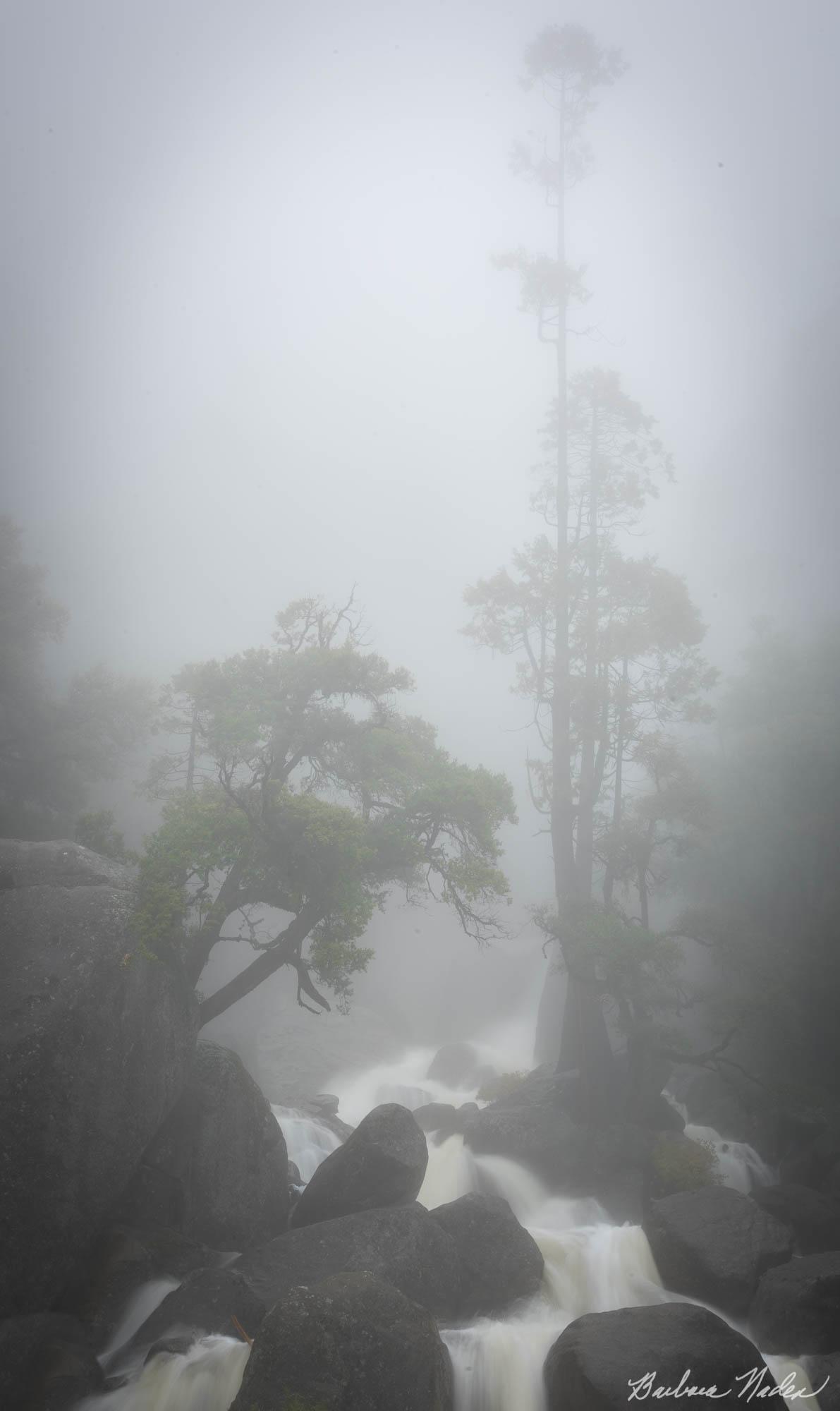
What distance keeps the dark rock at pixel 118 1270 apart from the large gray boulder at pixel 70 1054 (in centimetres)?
36

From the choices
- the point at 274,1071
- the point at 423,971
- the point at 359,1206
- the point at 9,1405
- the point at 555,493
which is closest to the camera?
the point at 9,1405

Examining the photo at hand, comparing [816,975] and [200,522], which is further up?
[200,522]

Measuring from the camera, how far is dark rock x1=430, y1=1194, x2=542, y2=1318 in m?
10.7

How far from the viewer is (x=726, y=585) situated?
63.7 m

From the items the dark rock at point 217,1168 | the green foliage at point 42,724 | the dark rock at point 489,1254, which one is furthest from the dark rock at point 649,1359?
the green foliage at point 42,724

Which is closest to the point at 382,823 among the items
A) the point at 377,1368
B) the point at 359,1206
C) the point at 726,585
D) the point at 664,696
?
the point at 359,1206

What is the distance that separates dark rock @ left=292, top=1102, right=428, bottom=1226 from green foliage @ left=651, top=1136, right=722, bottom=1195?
6.02 meters

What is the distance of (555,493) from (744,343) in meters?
109

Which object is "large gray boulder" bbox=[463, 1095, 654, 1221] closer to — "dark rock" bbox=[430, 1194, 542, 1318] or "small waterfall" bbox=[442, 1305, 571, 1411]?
"dark rock" bbox=[430, 1194, 542, 1318]

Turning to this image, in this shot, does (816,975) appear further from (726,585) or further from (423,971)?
(726,585)

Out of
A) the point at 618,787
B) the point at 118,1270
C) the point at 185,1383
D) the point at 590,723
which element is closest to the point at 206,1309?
the point at 185,1383

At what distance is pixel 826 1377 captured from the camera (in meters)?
8.70

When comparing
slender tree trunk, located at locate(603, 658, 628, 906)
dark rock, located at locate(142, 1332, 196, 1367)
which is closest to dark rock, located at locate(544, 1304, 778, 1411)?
dark rock, located at locate(142, 1332, 196, 1367)

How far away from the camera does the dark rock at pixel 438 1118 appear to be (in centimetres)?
1905
